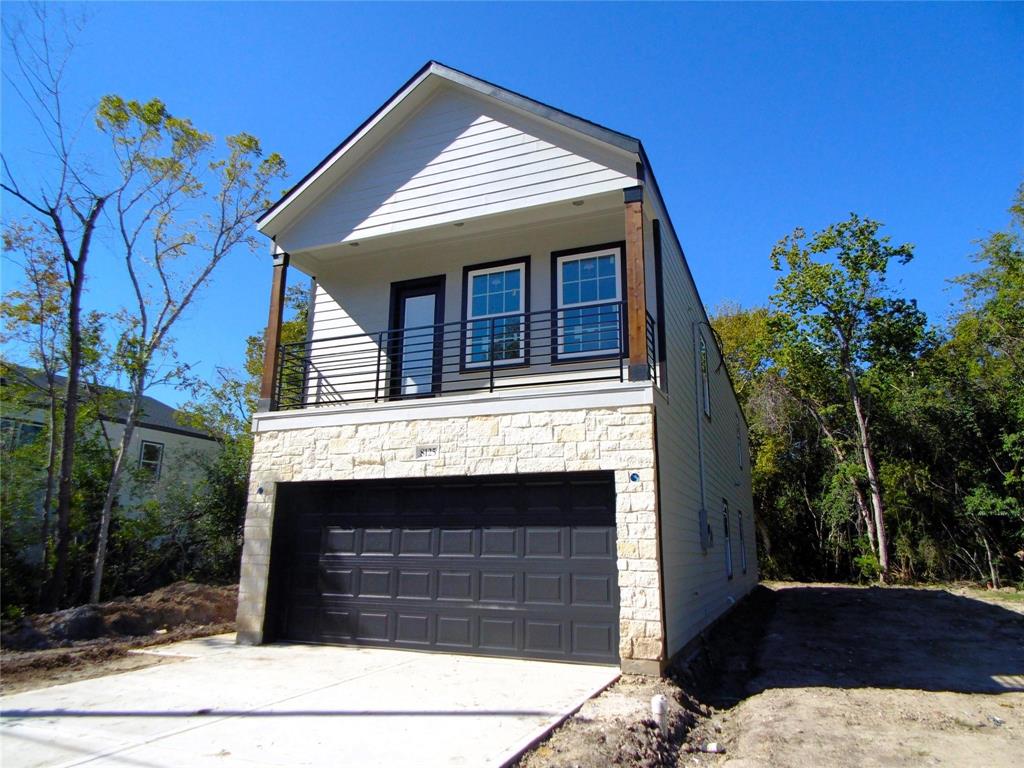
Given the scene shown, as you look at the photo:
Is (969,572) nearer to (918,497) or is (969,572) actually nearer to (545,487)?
(918,497)

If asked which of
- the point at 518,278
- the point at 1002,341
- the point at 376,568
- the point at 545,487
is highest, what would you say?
the point at 1002,341

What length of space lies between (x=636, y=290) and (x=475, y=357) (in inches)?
126

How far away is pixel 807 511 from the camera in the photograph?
2297cm

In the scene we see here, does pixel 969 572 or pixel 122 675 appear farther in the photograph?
pixel 969 572

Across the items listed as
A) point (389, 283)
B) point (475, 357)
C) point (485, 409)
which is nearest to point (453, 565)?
point (485, 409)

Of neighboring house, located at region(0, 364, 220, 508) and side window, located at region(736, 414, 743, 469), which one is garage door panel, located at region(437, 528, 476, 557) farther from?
side window, located at region(736, 414, 743, 469)

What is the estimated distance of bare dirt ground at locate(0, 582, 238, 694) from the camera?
7.07 metres

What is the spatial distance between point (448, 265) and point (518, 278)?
4.32ft

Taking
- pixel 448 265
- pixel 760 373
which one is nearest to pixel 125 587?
pixel 448 265

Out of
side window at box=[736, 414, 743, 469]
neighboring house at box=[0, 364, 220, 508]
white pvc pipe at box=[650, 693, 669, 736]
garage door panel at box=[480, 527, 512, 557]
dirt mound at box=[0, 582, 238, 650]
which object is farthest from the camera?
side window at box=[736, 414, 743, 469]

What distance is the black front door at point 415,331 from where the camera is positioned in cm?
999

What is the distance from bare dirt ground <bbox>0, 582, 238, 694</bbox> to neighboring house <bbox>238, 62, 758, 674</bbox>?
158 centimetres

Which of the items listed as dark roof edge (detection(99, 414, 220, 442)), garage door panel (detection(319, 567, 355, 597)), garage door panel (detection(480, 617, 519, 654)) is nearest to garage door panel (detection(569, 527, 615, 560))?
garage door panel (detection(480, 617, 519, 654))

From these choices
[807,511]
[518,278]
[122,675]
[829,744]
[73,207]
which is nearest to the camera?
[829,744]
